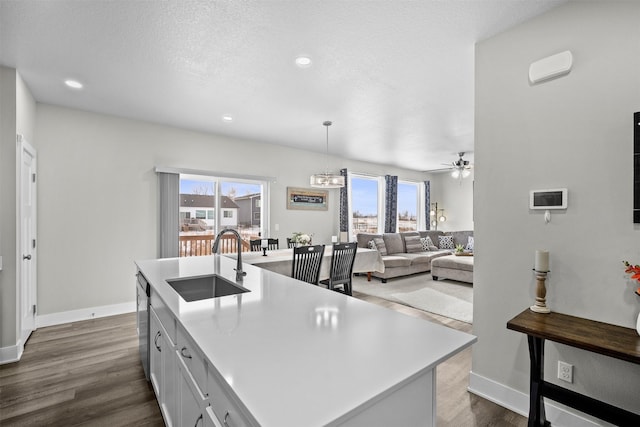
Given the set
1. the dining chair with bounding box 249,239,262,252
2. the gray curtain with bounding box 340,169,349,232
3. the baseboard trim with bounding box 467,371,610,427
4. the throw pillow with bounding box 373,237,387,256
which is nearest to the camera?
the baseboard trim with bounding box 467,371,610,427

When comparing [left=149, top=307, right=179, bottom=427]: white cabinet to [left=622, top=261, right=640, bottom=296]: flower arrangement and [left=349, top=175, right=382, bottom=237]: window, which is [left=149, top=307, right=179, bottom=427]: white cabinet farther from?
[left=349, top=175, right=382, bottom=237]: window

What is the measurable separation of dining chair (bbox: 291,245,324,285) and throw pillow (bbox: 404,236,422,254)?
4.06m

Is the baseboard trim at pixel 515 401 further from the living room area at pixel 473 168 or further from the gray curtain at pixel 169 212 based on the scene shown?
the gray curtain at pixel 169 212

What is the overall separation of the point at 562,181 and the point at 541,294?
0.71 meters

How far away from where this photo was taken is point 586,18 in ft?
5.90

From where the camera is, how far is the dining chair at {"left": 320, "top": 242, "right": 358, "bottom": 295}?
362 cm

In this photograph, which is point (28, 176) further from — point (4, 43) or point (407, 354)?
point (407, 354)

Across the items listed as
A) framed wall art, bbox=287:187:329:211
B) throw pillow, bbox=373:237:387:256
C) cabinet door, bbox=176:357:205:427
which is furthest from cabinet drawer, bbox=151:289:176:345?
throw pillow, bbox=373:237:387:256

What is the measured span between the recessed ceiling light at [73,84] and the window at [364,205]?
5.17 m

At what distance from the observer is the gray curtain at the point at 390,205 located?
25.4 feet

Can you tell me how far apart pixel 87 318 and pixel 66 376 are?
1.57 meters

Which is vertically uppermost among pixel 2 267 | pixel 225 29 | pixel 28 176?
pixel 225 29

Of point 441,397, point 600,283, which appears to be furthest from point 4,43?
point 600,283

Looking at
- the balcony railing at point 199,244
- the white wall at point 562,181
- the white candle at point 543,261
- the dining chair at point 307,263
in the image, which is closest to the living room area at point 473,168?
the white wall at point 562,181
